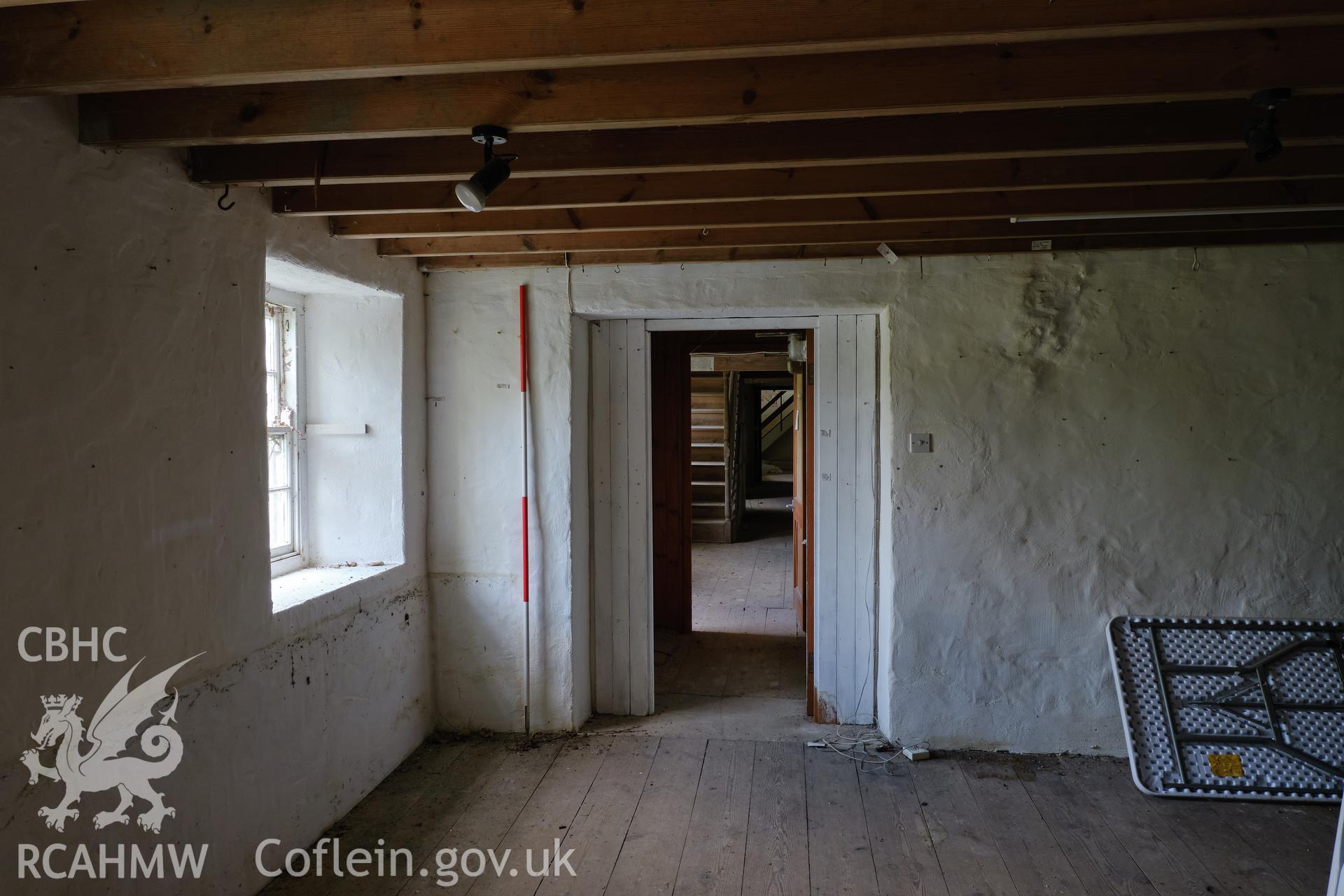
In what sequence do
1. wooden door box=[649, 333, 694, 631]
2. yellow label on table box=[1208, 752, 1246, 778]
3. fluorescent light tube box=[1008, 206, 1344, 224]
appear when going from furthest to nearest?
wooden door box=[649, 333, 694, 631]
yellow label on table box=[1208, 752, 1246, 778]
fluorescent light tube box=[1008, 206, 1344, 224]

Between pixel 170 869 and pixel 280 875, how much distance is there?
0.60m

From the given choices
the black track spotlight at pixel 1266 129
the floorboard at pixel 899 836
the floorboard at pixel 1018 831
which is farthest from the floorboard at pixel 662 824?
the black track spotlight at pixel 1266 129

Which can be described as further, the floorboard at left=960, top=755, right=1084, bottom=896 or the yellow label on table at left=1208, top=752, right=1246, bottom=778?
the yellow label on table at left=1208, top=752, right=1246, bottom=778

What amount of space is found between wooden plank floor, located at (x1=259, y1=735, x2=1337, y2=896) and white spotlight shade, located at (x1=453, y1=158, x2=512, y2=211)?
88.8 inches

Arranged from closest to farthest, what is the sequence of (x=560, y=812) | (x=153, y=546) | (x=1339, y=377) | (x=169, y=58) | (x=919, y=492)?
(x=169, y=58), (x=153, y=546), (x=560, y=812), (x=1339, y=377), (x=919, y=492)

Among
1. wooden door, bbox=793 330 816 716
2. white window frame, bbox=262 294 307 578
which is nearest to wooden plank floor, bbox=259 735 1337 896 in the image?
wooden door, bbox=793 330 816 716

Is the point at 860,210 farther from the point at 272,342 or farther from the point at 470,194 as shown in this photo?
the point at 272,342

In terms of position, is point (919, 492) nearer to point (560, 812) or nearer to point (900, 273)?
point (900, 273)

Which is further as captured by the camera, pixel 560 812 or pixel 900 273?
pixel 900 273

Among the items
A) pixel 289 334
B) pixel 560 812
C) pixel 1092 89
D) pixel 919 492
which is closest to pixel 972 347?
pixel 919 492

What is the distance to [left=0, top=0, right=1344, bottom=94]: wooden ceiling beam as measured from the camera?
1604mm

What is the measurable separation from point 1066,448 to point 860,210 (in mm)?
1547

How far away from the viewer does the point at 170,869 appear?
2352mm

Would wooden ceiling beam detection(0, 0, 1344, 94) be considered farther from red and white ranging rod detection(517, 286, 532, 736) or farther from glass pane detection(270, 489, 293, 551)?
red and white ranging rod detection(517, 286, 532, 736)
